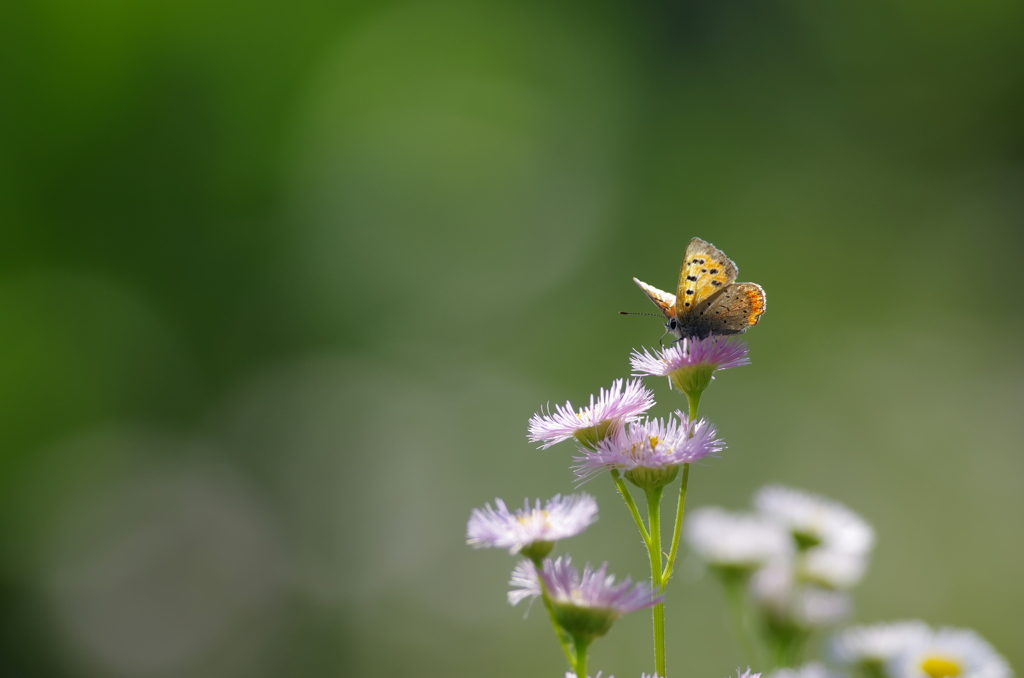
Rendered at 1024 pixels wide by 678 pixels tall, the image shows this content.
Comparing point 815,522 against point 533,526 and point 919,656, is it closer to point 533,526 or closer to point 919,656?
point 919,656

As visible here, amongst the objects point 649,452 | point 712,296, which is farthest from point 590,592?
point 712,296

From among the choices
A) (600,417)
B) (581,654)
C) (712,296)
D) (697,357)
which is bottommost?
(581,654)

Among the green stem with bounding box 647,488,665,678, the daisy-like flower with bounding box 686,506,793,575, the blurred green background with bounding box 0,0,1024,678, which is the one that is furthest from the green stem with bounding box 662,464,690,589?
the blurred green background with bounding box 0,0,1024,678

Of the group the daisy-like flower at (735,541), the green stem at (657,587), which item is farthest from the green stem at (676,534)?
the daisy-like flower at (735,541)

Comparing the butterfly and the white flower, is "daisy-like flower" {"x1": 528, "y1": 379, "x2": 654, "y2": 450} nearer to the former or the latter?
the butterfly

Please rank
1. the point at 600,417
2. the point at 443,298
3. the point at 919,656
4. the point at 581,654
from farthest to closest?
the point at 443,298 → the point at 919,656 → the point at 600,417 → the point at 581,654

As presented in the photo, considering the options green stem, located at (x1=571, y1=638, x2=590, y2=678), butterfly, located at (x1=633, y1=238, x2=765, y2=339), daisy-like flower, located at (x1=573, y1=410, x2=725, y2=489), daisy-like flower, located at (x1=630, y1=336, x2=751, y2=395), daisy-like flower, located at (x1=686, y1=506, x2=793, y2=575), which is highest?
butterfly, located at (x1=633, y1=238, x2=765, y2=339)

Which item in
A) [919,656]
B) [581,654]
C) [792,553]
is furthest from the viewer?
[792,553]
